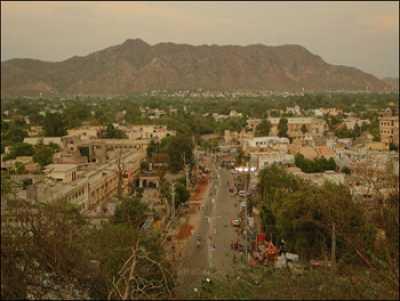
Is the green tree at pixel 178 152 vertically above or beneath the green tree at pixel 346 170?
above

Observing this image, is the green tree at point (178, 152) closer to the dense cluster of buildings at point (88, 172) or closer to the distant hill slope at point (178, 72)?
the dense cluster of buildings at point (88, 172)

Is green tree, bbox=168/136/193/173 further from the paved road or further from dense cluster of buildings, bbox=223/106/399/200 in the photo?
dense cluster of buildings, bbox=223/106/399/200

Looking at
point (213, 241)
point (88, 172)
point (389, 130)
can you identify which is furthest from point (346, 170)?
point (389, 130)

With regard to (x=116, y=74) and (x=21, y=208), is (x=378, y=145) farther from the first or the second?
(x=116, y=74)

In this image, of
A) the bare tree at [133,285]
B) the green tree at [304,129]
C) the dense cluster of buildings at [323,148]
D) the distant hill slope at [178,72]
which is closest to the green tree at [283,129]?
the dense cluster of buildings at [323,148]

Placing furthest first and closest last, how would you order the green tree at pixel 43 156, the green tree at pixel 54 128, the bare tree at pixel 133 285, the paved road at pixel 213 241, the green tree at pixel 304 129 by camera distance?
the green tree at pixel 304 129 → the green tree at pixel 54 128 → the green tree at pixel 43 156 → the paved road at pixel 213 241 → the bare tree at pixel 133 285

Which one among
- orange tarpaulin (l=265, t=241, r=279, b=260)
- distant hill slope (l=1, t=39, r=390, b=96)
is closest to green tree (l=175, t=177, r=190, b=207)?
orange tarpaulin (l=265, t=241, r=279, b=260)
